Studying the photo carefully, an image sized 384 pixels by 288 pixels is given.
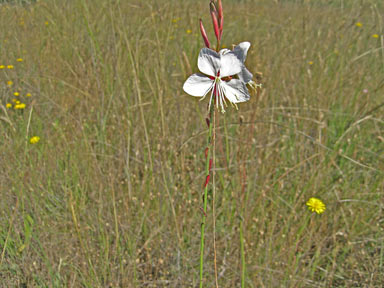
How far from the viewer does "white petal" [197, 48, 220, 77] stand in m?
0.46

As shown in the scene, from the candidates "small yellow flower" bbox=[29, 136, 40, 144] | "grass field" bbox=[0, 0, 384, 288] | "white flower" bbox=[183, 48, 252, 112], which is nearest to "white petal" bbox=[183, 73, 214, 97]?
"white flower" bbox=[183, 48, 252, 112]

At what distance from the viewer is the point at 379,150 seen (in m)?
1.49

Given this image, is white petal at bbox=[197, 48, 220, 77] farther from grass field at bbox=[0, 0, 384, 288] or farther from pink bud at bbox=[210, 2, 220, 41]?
grass field at bbox=[0, 0, 384, 288]

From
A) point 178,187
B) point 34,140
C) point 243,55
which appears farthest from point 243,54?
point 34,140

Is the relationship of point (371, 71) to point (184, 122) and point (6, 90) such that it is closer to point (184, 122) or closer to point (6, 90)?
point (184, 122)

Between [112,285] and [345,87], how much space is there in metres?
1.67

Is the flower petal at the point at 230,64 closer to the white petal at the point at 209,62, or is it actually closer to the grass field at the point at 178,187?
the white petal at the point at 209,62

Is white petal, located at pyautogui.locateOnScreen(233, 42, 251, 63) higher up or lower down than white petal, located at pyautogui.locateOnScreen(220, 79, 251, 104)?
higher up

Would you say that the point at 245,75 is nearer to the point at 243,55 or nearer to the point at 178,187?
the point at 243,55

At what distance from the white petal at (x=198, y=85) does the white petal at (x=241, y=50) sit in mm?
59

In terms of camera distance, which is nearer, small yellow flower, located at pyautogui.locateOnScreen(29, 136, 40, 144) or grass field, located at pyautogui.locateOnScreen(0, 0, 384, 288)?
grass field, located at pyautogui.locateOnScreen(0, 0, 384, 288)

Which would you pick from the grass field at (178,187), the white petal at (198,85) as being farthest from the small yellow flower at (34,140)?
the white petal at (198,85)

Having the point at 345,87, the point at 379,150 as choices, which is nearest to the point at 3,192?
the point at 379,150

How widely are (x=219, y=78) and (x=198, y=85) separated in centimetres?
4
